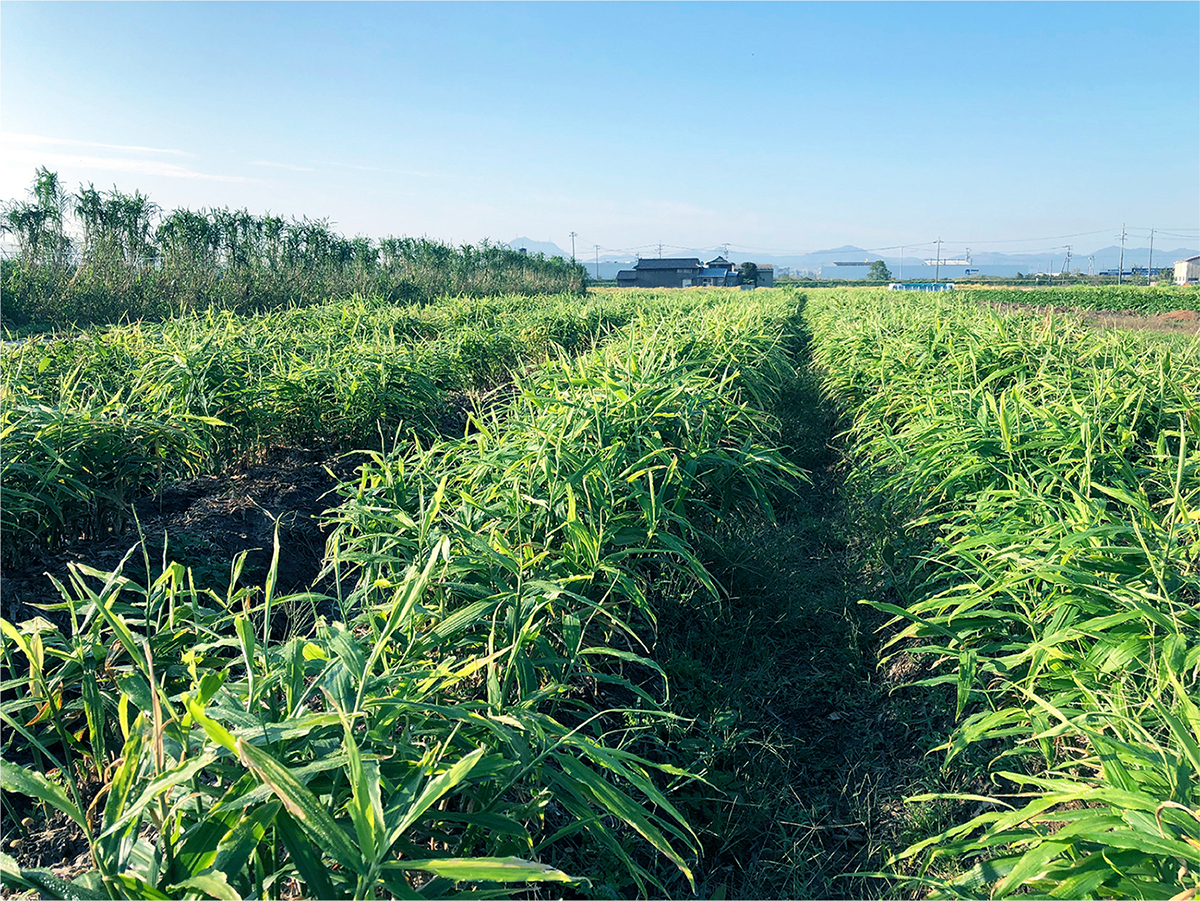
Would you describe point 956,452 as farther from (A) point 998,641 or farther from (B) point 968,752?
(B) point 968,752

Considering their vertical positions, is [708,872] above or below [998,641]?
below

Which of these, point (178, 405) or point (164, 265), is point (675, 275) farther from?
point (178, 405)

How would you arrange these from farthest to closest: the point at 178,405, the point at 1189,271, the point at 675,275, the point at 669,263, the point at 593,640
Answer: the point at 1189,271, the point at 669,263, the point at 675,275, the point at 178,405, the point at 593,640

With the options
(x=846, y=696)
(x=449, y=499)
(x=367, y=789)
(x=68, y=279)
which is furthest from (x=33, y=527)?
(x=68, y=279)

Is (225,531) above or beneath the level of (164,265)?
beneath

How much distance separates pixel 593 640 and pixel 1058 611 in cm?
128

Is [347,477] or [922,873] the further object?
[347,477]

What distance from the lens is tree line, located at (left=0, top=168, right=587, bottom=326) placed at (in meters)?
11.7

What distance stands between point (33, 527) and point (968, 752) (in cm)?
349

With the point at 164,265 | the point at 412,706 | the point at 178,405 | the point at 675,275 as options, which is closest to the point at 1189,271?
the point at 675,275

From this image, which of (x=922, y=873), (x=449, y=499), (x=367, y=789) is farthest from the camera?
(x=449, y=499)

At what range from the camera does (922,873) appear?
1559 mm

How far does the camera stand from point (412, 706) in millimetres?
1097

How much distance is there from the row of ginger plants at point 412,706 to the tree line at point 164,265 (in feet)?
27.2
